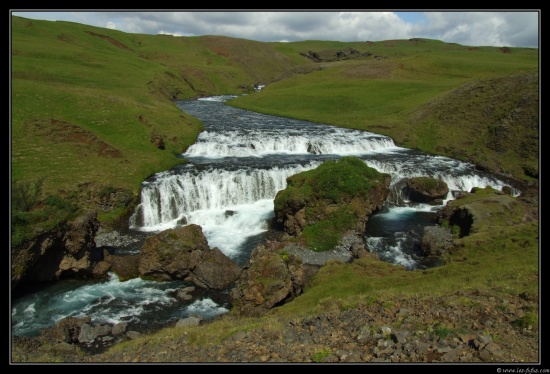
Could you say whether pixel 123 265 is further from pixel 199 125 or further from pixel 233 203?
pixel 199 125

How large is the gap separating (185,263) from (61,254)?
8479 millimetres

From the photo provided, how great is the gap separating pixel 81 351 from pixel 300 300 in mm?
11263

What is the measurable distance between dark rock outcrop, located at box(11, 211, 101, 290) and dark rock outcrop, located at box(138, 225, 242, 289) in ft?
12.9

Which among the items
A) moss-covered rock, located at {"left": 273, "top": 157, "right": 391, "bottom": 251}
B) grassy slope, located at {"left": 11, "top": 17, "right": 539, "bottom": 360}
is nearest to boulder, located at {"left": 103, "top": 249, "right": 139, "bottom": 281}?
grassy slope, located at {"left": 11, "top": 17, "right": 539, "bottom": 360}

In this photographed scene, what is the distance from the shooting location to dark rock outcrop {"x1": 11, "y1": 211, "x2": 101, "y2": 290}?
2245 centimetres

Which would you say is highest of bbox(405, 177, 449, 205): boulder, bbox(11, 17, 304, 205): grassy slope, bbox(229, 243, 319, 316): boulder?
bbox(11, 17, 304, 205): grassy slope

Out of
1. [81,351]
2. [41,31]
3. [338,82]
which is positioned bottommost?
[81,351]

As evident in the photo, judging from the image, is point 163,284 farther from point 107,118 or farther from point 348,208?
point 107,118

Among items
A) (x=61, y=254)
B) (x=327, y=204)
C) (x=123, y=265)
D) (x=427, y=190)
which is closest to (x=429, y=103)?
(x=427, y=190)

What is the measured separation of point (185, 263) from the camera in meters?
25.5

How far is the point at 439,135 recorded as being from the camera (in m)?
63.1

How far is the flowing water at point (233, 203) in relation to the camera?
2209 cm

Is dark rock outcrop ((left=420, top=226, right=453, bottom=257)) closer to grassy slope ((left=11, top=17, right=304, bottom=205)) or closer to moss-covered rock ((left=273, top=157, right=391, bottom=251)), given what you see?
moss-covered rock ((left=273, top=157, right=391, bottom=251))
